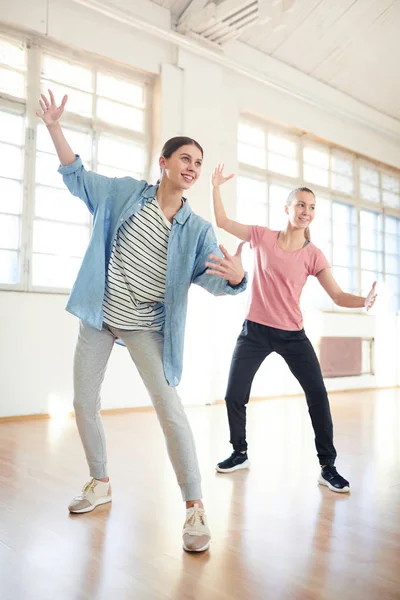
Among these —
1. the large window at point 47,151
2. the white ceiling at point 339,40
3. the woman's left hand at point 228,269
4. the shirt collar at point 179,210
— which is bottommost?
the woman's left hand at point 228,269

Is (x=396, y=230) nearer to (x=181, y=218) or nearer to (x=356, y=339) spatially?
(x=356, y=339)

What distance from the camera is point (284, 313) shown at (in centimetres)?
268

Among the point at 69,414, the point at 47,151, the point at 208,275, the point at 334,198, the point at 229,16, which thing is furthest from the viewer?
the point at 334,198

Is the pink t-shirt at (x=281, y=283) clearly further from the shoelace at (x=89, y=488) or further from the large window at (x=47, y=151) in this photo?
the large window at (x=47, y=151)

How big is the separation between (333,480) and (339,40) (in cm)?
538

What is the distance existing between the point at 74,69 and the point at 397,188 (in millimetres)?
5155

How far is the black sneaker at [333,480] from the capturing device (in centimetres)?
245

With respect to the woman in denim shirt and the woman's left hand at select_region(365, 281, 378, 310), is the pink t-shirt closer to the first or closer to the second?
the woman's left hand at select_region(365, 281, 378, 310)

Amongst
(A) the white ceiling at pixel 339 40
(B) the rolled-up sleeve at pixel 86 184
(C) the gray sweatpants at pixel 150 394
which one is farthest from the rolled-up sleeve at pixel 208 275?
(A) the white ceiling at pixel 339 40

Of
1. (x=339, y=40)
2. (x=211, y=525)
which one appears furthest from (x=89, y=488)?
(x=339, y=40)

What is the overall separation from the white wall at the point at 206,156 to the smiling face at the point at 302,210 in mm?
2479

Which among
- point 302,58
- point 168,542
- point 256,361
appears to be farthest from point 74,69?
point 168,542

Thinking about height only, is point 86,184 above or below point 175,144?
below

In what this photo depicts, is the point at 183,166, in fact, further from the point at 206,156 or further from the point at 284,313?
the point at 206,156
